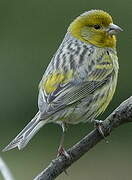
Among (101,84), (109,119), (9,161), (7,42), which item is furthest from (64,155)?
(7,42)

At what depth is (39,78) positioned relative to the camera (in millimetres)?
13109

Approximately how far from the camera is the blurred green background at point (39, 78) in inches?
489

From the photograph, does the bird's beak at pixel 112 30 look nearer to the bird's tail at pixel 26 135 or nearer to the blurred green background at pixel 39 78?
the bird's tail at pixel 26 135

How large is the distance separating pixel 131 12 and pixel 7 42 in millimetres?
2267

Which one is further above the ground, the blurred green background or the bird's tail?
the bird's tail

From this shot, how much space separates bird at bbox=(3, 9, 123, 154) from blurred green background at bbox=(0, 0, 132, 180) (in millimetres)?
5277

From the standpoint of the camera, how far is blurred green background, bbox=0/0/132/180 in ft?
40.7

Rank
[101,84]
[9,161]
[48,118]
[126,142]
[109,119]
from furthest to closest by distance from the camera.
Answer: [126,142] < [9,161] < [101,84] < [48,118] < [109,119]

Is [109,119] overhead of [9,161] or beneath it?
overhead

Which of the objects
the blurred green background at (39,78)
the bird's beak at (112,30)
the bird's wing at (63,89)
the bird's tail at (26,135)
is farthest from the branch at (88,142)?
the blurred green background at (39,78)

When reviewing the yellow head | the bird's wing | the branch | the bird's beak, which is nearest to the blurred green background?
the yellow head

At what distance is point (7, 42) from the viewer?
13.9 m

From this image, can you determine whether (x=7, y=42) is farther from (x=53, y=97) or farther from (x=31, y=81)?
(x=53, y=97)

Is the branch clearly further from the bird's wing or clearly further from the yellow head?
the yellow head
